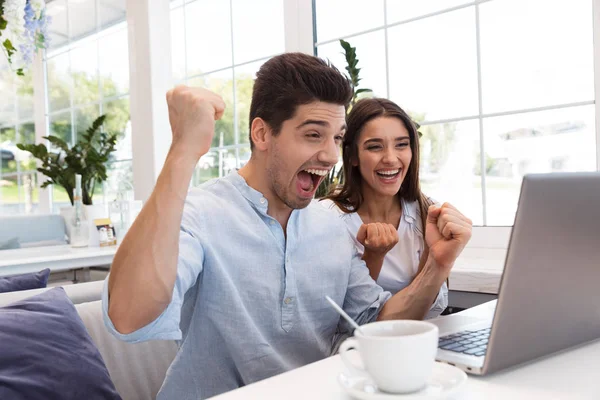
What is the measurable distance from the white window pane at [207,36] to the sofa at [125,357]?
236cm

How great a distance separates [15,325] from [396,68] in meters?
2.05

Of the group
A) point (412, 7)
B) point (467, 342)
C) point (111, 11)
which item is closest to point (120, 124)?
point (111, 11)

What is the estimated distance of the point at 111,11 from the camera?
441 centimetres

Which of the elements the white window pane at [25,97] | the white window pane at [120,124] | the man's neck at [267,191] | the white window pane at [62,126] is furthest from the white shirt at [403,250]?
the white window pane at [25,97]

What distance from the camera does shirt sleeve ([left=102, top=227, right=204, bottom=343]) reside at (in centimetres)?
96

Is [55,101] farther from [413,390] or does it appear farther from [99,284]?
[413,390]

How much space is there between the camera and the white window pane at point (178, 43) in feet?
13.1

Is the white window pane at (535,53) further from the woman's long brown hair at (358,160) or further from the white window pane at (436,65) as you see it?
the woman's long brown hair at (358,160)

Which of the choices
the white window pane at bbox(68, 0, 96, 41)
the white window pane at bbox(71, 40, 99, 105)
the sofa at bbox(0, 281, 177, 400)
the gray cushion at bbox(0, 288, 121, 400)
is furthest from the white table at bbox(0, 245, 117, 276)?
the white window pane at bbox(68, 0, 96, 41)

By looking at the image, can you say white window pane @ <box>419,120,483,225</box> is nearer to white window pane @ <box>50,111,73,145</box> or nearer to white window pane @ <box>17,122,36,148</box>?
white window pane @ <box>50,111,73,145</box>

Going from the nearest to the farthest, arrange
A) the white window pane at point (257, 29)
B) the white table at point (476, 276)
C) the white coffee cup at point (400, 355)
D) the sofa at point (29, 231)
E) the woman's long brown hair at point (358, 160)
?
the white coffee cup at point (400, 355) → the woman's long brown hair at point (358, 160) → the white table at point (476, 276) → the white window pane at point (257, 29) → the sofa at point (29, 231)

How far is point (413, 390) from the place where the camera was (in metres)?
0.64

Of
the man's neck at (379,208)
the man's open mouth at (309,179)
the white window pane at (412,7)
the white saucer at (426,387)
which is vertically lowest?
the white saucer at (426,387)

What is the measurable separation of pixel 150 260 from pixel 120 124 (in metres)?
3.79
